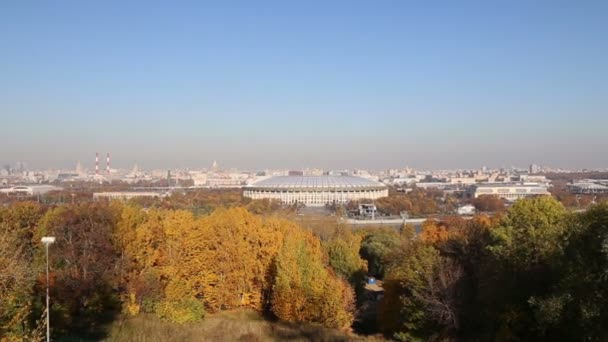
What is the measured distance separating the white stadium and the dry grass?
53.0 meters

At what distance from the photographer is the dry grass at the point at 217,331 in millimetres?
11359

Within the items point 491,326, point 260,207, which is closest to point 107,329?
point 491,326

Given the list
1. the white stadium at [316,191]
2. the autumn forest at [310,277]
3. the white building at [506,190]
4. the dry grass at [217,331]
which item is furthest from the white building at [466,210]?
the dry grass at [217,331]

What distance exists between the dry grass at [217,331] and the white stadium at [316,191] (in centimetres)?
5302

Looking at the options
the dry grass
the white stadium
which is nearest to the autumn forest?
the dry grass

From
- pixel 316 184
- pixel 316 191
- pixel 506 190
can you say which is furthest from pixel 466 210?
pixel 506 190

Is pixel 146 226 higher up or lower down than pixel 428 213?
higher up

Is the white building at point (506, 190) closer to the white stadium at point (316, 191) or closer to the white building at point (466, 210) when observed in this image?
the white stadium at point (316, 191)

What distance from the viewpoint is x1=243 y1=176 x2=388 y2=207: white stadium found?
223 feet

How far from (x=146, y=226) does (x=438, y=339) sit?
848 centimetres

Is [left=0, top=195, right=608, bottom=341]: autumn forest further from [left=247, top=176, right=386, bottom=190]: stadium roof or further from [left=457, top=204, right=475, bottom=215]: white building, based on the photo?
[left=247, top=176, right=386, bottom=190]: stadium roof

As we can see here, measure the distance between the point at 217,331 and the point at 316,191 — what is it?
57.2 m

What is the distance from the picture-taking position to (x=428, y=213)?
166 ft

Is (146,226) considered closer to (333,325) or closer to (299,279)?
(299,279)
